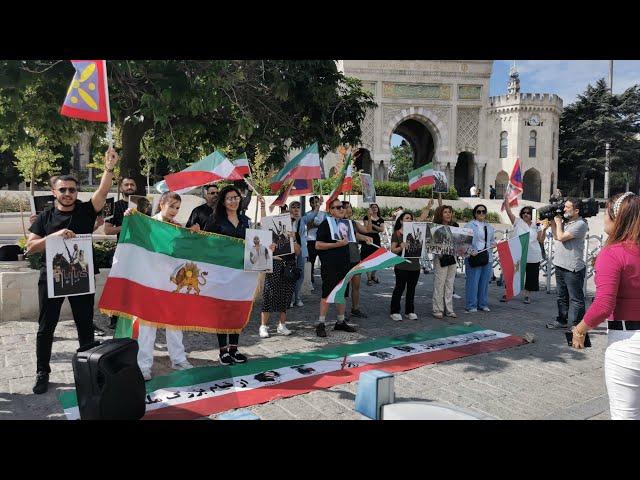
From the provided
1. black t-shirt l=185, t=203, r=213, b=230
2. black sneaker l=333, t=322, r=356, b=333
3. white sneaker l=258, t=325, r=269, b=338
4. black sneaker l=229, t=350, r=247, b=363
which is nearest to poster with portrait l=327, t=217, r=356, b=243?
black sneaker l=333, t=322, r=356, b=333

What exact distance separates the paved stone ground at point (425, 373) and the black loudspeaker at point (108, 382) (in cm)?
89

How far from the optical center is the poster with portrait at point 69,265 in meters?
4.80

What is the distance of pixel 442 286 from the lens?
8812mm

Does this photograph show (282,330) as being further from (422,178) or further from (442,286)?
(422,178)

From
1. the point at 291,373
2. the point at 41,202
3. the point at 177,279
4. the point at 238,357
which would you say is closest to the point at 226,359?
the point at 238,357

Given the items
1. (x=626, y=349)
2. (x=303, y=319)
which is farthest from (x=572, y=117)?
(x=626, y=349)

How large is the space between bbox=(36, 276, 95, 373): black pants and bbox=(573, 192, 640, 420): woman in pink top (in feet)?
15.1

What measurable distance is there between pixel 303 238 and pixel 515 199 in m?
4.43

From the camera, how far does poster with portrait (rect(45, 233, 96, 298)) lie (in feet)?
15.7

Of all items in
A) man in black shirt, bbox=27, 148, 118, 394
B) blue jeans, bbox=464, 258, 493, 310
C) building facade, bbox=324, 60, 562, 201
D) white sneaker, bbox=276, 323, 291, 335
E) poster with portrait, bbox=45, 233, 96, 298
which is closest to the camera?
poster with portrait, bbox=45, 233, 96, 298

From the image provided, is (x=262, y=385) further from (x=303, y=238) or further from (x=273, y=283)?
(x=303, y=238)

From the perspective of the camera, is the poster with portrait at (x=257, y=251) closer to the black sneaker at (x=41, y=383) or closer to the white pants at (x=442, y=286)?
the black sneaker at (x=41, y=383)

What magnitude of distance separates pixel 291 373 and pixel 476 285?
5014 millimetres

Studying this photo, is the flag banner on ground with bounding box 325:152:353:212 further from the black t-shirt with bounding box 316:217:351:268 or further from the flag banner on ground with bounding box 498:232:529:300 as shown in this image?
the flag banner on ground with bounding box 498:232:529:300
